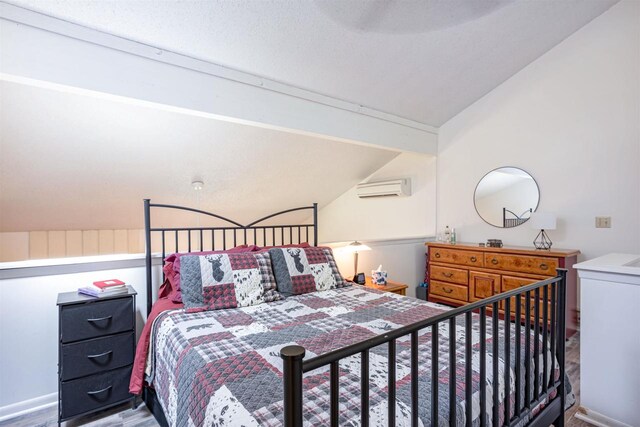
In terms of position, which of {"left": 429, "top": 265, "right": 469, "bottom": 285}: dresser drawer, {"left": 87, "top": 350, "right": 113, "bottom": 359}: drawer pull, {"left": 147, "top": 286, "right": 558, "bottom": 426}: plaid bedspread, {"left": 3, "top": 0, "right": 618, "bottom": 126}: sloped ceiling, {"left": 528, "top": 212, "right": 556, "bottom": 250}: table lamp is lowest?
{"left": 87, "top": 350, "right": 113, "bottom": 359}: drawer pull

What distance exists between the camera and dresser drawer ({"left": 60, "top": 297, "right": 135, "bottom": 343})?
187cm

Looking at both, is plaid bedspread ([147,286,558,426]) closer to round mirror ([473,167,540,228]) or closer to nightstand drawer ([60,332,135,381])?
nightstand drawer ([60,332,135,381])

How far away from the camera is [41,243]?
12.1ft

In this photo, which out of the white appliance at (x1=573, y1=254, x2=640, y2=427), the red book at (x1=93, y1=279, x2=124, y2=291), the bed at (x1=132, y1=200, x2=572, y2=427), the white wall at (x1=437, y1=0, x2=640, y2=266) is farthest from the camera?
the white wall at (x1=437, y1=0, x2=640, y2=266)

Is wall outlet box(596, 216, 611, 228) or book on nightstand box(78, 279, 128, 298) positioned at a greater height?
wall outlet box(596, 216, 611, 228)

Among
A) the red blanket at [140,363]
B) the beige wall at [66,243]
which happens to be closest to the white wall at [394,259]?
the red blanket at [140,363]

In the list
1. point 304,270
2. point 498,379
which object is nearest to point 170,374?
point 304,270

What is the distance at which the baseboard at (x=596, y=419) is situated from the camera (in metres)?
1.85

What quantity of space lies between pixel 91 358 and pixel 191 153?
1953mm

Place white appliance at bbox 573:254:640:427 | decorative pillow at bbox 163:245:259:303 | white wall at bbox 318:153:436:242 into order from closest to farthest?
white appliance at bbox 573:254:640:427
decorative pillow at bbox 163:245:259:303
white wall at bbox 318:153:436:242

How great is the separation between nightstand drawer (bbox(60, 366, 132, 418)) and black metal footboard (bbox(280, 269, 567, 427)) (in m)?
1.70

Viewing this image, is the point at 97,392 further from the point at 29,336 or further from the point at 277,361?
the point at 277,361

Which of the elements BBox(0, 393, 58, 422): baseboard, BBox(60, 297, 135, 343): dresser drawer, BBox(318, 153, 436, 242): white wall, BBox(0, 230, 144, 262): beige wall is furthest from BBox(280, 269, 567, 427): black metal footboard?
BBox(0, 230, 144, 262): beige wall

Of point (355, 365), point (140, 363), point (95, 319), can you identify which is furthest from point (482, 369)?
point (95, 319)
